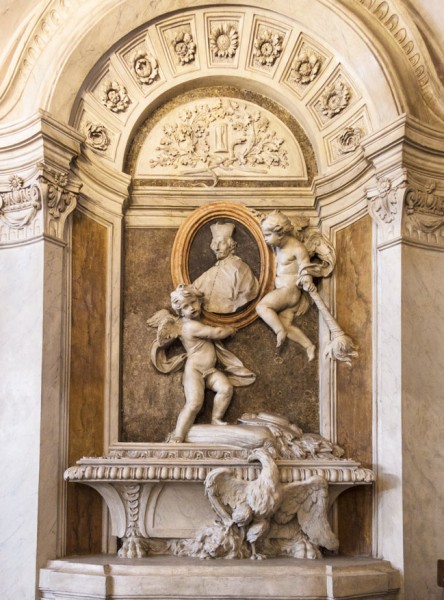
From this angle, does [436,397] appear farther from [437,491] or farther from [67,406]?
[67,406]

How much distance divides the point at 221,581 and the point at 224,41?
4337 mm

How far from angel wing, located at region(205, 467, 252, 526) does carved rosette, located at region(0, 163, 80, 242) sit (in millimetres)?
2174

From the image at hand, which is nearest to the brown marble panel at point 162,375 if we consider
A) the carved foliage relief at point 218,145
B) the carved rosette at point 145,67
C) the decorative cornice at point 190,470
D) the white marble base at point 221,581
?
the decorative cornice at point 190,470

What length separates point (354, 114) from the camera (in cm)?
689

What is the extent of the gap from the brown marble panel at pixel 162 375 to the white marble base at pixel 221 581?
123cm

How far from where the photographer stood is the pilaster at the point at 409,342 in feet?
20.0

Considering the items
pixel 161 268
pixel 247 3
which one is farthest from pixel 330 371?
pixel 247 3

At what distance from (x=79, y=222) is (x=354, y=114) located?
239 centimetres

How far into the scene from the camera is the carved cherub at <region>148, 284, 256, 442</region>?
670 cm

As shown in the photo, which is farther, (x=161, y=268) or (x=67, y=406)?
(x=161, y=268)

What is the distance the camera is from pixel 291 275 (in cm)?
696

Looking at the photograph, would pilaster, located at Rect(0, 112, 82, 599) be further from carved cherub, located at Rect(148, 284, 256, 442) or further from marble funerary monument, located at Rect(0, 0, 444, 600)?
carved cherub, located at Rect(148, 284, 256, 442)

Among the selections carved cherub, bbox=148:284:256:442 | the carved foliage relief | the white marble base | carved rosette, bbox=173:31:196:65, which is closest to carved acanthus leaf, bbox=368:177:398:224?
the carved foliage relief

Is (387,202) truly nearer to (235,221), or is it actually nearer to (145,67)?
(235,221)
